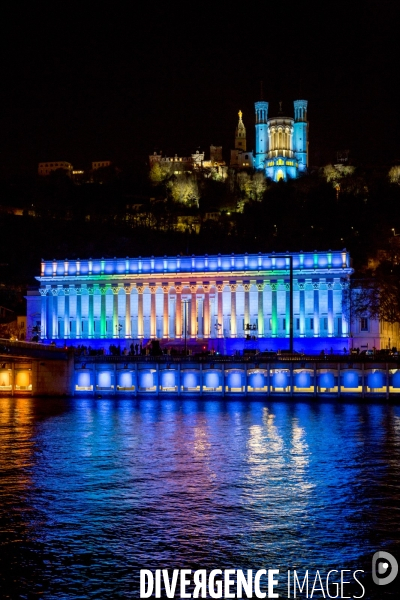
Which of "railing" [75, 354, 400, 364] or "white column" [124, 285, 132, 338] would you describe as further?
"white column" [124, 285, 132, 338]

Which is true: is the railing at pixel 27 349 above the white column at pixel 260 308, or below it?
below

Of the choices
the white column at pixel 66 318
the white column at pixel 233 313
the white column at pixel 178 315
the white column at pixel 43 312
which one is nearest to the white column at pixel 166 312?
the white column at pixel 178 315

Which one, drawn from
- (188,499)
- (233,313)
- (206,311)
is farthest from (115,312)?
(188,499)

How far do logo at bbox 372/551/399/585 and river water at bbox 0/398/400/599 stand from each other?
1.03 feet

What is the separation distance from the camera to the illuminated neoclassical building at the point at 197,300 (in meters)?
132

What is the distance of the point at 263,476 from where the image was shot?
46688 mm

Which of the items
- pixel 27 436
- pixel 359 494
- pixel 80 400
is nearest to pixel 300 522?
pixel 359 494

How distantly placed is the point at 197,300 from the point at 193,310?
1.70 meters

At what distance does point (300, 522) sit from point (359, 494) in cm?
665

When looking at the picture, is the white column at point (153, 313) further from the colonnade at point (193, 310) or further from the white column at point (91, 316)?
the white column at point (91, 316)

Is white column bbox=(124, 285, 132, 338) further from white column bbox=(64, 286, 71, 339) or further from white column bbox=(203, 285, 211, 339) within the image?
white column bbox=(203, 285, 211, 339)

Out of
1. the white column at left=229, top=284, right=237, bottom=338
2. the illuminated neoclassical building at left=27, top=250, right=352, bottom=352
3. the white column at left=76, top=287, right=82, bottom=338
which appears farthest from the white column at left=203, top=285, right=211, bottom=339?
the white column at left=76, top=287, right=82, bottom=338

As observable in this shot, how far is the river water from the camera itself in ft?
98.9

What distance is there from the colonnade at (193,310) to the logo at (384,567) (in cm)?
9990
